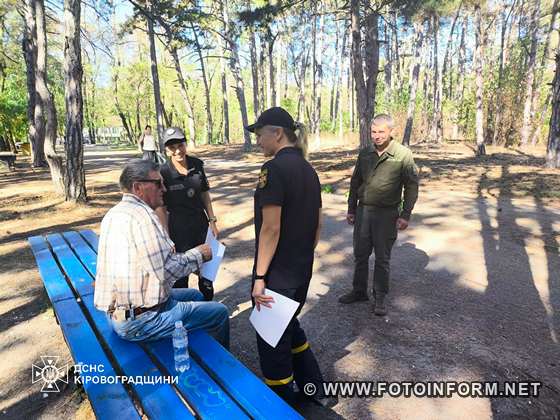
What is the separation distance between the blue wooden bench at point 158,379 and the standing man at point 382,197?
2.02 meters

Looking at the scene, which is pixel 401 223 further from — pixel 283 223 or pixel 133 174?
pixel 133 174

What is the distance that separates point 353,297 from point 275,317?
6.73 ft

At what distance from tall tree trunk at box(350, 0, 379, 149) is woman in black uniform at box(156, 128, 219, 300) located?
9734 mm

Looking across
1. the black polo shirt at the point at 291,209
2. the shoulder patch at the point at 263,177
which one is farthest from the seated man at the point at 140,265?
the shoulder patch at the point at 263,177

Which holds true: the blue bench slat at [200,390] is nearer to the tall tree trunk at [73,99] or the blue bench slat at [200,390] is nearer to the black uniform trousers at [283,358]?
the black uniform trousers at [283,358]

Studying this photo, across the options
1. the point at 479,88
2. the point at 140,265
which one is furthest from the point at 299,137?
the point at 479,88

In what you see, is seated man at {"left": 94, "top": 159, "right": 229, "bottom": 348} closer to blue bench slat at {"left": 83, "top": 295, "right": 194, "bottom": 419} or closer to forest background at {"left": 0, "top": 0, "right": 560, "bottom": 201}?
blue bench slat at {"left": 83, "top": 295, "right": 194, "bottom": 419}

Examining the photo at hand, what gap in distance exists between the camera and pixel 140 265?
2.12m

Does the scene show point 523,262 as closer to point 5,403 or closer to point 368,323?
point 368,323

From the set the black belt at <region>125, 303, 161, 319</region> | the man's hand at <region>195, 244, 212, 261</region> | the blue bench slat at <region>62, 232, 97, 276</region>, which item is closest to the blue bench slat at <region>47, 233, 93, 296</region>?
the blue bench slat at <region>62, 232, 97, 276</region>

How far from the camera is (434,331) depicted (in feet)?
11.3

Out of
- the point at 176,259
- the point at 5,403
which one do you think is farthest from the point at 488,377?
the point at 5,403

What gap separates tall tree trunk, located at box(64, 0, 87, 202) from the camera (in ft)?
25.8

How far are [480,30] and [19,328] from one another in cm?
2103
